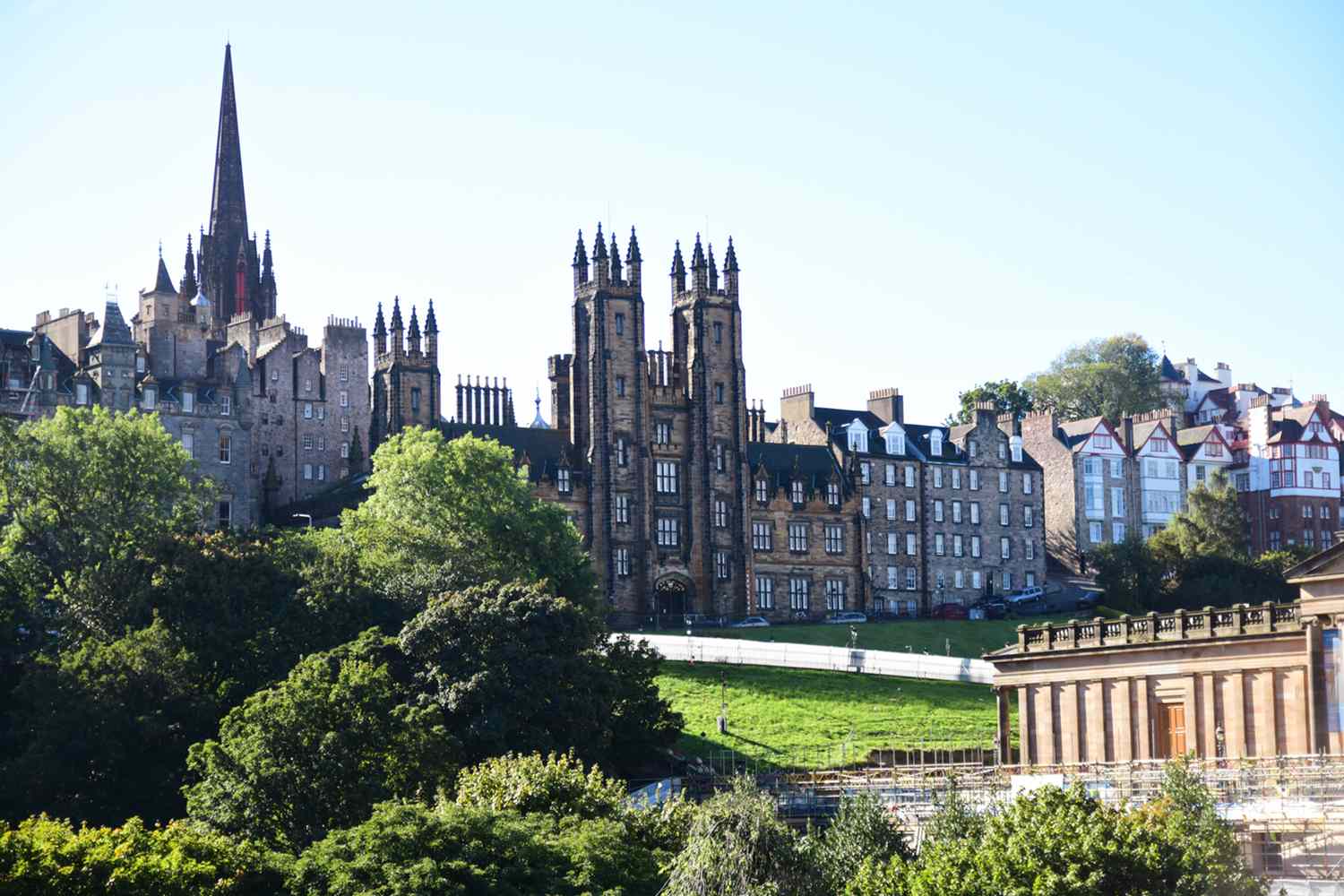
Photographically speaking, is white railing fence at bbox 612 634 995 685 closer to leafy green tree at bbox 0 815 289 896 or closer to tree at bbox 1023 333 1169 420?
leafy green tree at bbox 0 815 289 896

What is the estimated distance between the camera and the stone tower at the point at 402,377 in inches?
5305

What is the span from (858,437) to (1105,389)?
117 ft

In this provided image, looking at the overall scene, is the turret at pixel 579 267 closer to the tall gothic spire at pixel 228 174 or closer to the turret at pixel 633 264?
the turret at pixel 633 264

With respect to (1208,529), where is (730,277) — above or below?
above

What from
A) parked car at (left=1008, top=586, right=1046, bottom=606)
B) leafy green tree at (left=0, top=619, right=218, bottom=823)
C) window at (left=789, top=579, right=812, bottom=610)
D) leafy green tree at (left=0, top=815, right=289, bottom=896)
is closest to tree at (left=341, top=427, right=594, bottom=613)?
leafy green tree at (left=0, top=619, right=218, bottom=823)

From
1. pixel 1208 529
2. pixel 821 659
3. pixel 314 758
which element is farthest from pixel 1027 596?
pixel 314 758

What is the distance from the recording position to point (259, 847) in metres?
63.0

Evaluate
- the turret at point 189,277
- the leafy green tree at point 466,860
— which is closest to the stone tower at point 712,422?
the turret at point 189,277

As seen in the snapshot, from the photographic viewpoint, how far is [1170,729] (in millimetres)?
78812

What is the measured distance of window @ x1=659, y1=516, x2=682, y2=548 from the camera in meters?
136

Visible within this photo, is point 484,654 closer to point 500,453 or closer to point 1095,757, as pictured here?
point 1095,757

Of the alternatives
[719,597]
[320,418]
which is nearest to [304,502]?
[320,418]

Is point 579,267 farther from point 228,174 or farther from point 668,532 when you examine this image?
point 228,174

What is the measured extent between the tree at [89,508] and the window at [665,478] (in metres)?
40.6
